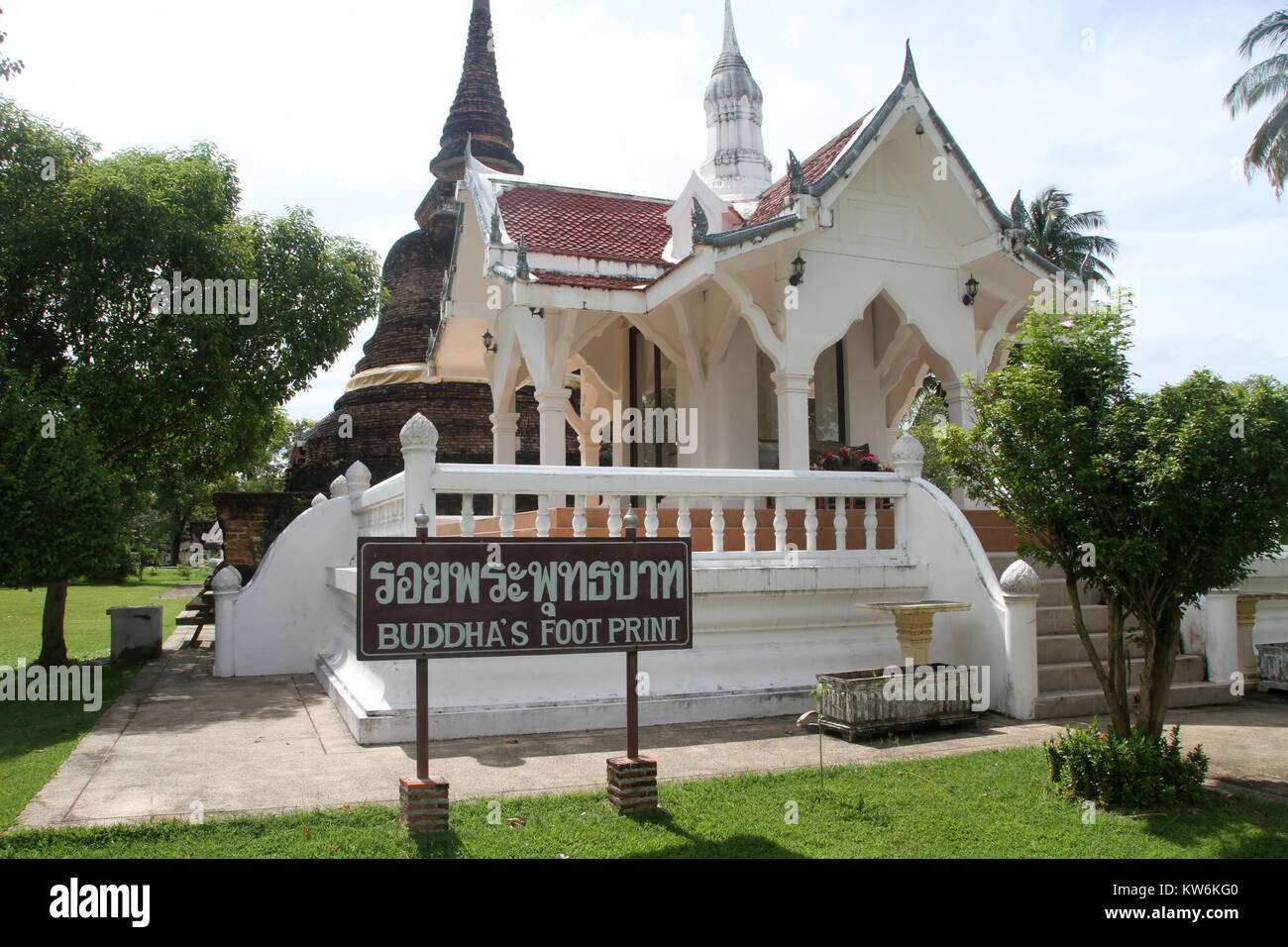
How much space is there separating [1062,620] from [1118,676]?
3.60m

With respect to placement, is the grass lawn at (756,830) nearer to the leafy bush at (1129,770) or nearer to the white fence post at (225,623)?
the leafy bush at (1129,770)

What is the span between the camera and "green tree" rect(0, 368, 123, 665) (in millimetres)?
10703

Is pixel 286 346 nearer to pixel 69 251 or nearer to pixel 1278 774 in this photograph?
pixel 69 251

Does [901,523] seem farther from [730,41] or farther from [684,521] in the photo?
[730,41]

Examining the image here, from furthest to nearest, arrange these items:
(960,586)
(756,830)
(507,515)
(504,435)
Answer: (504,435) → (960,586) → (507,515) → (756,830)

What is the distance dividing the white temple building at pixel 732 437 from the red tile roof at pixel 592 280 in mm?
52

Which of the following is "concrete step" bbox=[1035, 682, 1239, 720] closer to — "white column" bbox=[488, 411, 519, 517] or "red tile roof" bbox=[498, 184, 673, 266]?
"red tile roof" bbox=[498, 184, 673, 266]

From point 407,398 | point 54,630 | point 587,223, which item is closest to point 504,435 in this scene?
point 587,223

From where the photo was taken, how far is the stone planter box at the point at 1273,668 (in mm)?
9992

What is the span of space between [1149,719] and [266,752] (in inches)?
249

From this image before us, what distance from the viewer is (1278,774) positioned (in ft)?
21.9

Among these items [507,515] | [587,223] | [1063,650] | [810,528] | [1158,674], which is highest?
[587,223]

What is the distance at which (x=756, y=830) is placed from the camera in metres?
5.47

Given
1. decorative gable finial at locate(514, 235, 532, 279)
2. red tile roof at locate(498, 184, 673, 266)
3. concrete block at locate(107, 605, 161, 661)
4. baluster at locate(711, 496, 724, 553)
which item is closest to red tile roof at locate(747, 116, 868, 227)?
red tile roof at locate(498, 184, 673, 266)
